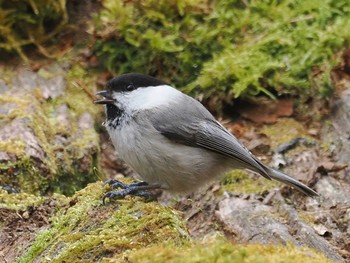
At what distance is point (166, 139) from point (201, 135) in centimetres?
21

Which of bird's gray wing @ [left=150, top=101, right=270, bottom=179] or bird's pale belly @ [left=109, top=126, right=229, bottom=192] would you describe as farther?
bird's gray wing @ [left=150, top=101, right=270, bottom=179]

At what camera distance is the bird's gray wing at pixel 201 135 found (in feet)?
10.8

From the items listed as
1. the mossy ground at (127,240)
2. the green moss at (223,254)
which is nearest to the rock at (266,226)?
the mossy ground at (127,240)

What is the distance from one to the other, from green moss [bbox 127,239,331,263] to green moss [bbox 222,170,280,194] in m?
1.64

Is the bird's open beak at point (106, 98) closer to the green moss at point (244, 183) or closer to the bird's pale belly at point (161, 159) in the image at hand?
the bird's pale belly at point (161, 159)

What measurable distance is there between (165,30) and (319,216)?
182 cm

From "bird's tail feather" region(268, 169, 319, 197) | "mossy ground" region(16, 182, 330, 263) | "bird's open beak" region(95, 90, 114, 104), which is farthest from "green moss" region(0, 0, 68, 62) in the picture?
"bird's tail feather" region(268, 169, 319, 197)

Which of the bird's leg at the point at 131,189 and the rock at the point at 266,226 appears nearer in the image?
the bird's leg at the point at 131,189

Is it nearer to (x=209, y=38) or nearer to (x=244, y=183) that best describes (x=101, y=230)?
(x=244, y=183)

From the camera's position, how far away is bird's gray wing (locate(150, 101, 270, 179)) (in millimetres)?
3301

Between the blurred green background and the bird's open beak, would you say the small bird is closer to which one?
the bird's open beak

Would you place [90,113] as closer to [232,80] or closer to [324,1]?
[232,80]

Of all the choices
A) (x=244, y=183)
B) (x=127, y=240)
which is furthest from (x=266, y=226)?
(x=127, y=240)

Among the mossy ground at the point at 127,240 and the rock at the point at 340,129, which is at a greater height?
the mossy ground at the point at 127,240
